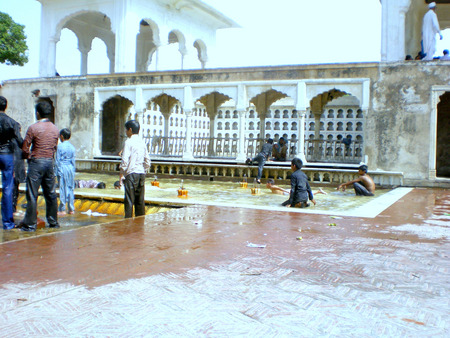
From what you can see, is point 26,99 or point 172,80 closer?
point 172,80

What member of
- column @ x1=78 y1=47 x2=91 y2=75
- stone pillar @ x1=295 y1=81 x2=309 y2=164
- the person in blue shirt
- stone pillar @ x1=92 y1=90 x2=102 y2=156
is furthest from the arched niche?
the person in blue shirt

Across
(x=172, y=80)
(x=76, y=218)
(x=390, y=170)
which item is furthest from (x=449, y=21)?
(x=76, y=218)

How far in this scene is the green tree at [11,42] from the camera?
2944 cm

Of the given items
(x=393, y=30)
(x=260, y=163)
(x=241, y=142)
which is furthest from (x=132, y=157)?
(x=393, y=30)

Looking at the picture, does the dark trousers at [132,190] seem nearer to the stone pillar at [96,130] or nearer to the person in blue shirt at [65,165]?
the person in blue shirt at [65,165]

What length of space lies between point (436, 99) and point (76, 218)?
11.2 meters

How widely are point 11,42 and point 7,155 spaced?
2767 centimetres

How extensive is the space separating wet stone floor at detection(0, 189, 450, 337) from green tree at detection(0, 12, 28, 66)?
28.3 m

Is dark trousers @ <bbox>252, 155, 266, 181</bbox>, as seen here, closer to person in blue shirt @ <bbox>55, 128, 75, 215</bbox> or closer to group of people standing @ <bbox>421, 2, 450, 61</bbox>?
group of people standing @ <bbox>421, 2, 450, 61</bbox>

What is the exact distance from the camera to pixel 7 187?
20.2 ft

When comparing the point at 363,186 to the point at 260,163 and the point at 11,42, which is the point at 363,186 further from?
the point at 11,42

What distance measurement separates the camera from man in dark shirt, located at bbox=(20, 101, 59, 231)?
596cm

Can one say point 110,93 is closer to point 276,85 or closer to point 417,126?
point 276,85

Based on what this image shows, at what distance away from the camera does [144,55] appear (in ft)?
86.6
